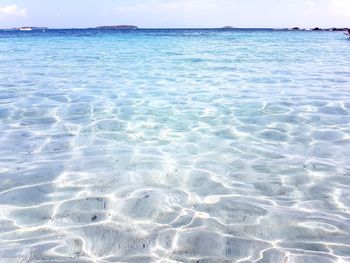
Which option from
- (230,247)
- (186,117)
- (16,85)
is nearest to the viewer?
(230,247)

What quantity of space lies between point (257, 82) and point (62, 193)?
667 cm

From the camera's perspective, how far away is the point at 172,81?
929cm

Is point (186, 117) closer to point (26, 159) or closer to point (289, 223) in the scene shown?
point (26, 159)

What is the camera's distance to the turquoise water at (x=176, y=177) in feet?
8.54

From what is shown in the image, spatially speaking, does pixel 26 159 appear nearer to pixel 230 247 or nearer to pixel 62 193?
pixel 62 193

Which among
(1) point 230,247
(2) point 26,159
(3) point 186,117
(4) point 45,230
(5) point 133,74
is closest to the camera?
(1) point 230,247

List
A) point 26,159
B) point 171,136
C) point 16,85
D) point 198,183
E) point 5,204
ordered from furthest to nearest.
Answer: point 16,85 → point 171,136 → point 26,159 → point 198,183 → point 5,204

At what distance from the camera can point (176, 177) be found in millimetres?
3676

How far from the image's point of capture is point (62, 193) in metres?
3.35

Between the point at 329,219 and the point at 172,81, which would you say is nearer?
the point at 329,219

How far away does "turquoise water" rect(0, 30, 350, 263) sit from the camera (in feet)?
8.54

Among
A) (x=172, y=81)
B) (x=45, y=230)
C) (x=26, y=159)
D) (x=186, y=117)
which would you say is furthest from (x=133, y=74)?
(x=45, y=230)

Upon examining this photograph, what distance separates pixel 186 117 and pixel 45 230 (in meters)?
3.43

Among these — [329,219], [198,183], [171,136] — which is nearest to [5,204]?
[198,183]
